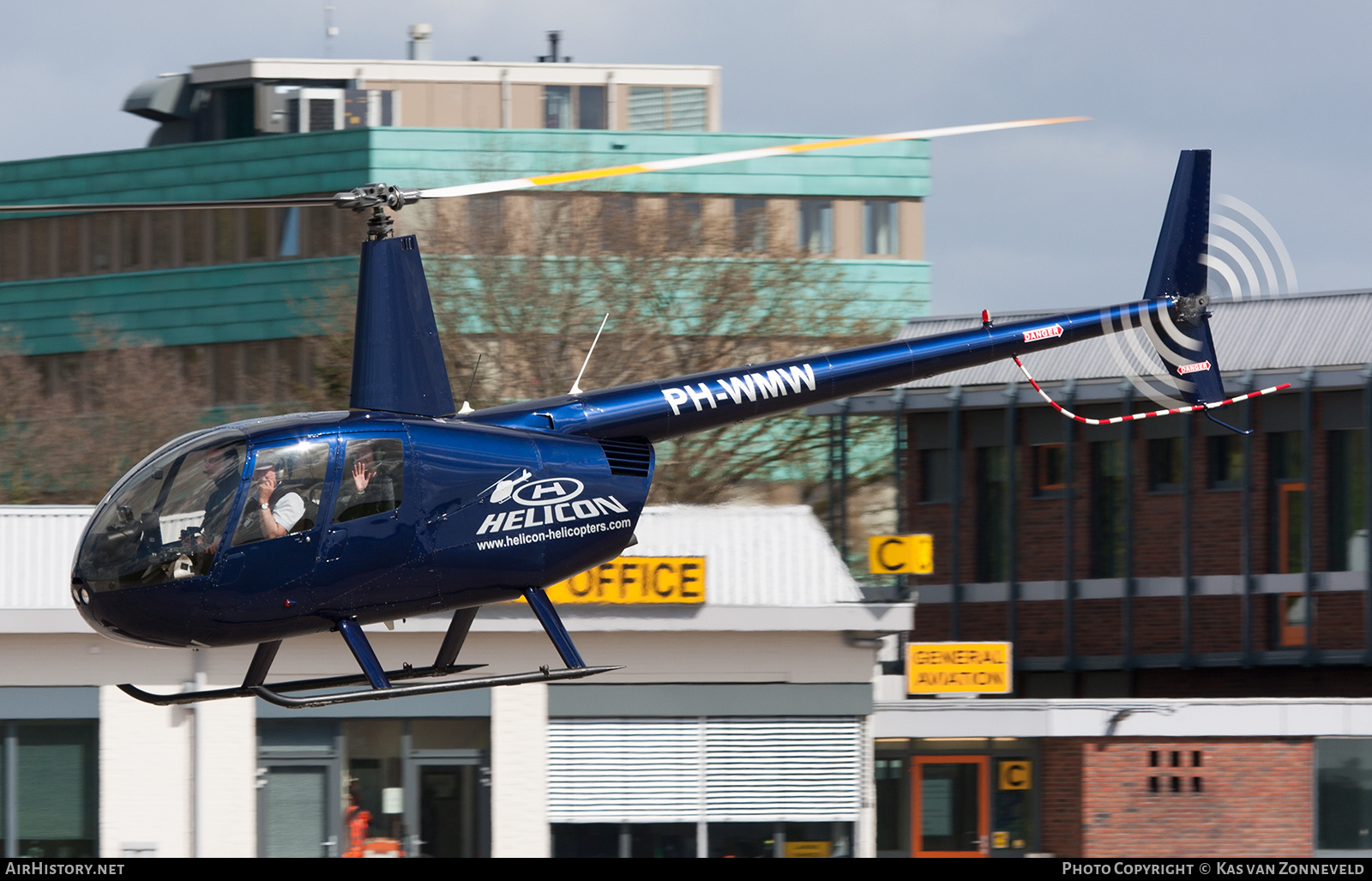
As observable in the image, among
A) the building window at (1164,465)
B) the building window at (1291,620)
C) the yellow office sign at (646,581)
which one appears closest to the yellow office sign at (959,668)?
the yellow office sign at (646,581)

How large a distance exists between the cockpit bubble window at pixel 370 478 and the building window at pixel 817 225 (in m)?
A: 37.7

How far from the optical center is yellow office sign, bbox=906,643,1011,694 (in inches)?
1141

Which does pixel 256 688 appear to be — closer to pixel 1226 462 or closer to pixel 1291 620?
pixel 1291 620

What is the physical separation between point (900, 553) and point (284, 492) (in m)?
16.2

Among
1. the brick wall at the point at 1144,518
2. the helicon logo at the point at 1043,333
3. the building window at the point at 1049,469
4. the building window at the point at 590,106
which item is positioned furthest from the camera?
the building window at the point at 590,106

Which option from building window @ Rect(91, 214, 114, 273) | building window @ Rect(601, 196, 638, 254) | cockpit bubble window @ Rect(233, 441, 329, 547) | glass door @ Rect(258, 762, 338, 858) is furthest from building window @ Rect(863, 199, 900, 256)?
cockpit bubble window @ Rect(233, 441, 329, 547)

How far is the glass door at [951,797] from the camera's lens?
28.4 metres

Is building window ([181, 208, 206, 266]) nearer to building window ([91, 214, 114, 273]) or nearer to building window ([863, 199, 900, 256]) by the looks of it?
building window ([91, 214, 114, 273])

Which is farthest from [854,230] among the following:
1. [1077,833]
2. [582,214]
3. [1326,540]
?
[1077,833]

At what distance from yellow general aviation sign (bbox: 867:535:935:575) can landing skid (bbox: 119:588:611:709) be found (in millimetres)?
13771

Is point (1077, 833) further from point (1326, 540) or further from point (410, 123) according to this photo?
point (410, 123)

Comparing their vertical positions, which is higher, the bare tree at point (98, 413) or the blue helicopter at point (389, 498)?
the bare tree at point (98, 413)

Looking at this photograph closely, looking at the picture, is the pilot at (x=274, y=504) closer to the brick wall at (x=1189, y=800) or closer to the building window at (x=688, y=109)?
the brick wall at (x=1189, y=800)

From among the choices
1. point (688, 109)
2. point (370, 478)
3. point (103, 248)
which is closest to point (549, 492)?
point (370, 478)
